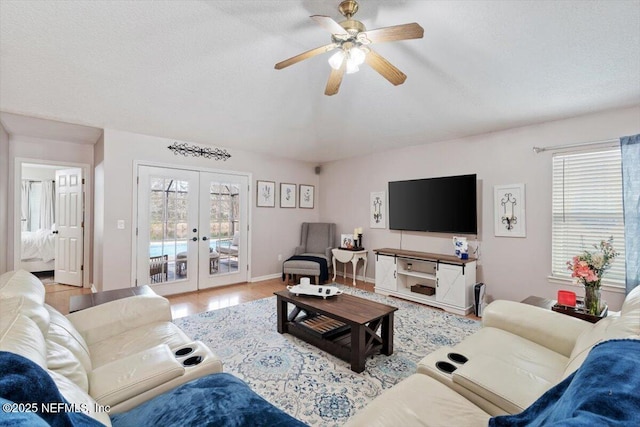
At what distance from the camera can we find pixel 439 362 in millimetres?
1608

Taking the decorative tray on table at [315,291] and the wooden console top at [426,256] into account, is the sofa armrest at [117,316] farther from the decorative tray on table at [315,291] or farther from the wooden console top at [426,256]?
the wooden console top at [426,256]

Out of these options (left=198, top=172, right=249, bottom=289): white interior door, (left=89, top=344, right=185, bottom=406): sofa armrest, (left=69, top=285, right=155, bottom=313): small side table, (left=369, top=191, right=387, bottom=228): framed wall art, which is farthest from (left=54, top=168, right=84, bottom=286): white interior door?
(left=369, top=191, right=387, bottom=228): framed wall art

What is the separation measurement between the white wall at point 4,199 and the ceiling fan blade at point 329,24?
4708 mm

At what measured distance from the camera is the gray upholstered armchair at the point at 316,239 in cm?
575

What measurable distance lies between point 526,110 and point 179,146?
15.2 feet

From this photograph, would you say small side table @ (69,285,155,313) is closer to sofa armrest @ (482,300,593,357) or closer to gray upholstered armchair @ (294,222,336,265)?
sofa armrest @ (482,300,593,357)

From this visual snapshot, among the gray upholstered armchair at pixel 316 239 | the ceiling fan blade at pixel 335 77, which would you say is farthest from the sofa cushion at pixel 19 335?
the gray upholstered armchair at pixel 316 239

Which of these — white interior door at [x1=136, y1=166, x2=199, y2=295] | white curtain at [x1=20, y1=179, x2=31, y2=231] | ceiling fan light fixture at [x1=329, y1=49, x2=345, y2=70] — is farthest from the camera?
white curtain at [x1=20, y1=179, x2=31, y2=231]

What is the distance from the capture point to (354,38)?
1734 millimetres

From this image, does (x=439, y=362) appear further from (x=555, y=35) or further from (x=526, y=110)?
(x=526, y=110)

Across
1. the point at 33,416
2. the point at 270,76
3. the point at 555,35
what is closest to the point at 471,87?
the point at 555,35

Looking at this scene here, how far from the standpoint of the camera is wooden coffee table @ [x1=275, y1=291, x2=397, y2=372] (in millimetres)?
2309

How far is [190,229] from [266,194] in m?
1.53

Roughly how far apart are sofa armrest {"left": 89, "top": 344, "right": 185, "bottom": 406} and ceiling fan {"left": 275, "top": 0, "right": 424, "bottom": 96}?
1.89m
